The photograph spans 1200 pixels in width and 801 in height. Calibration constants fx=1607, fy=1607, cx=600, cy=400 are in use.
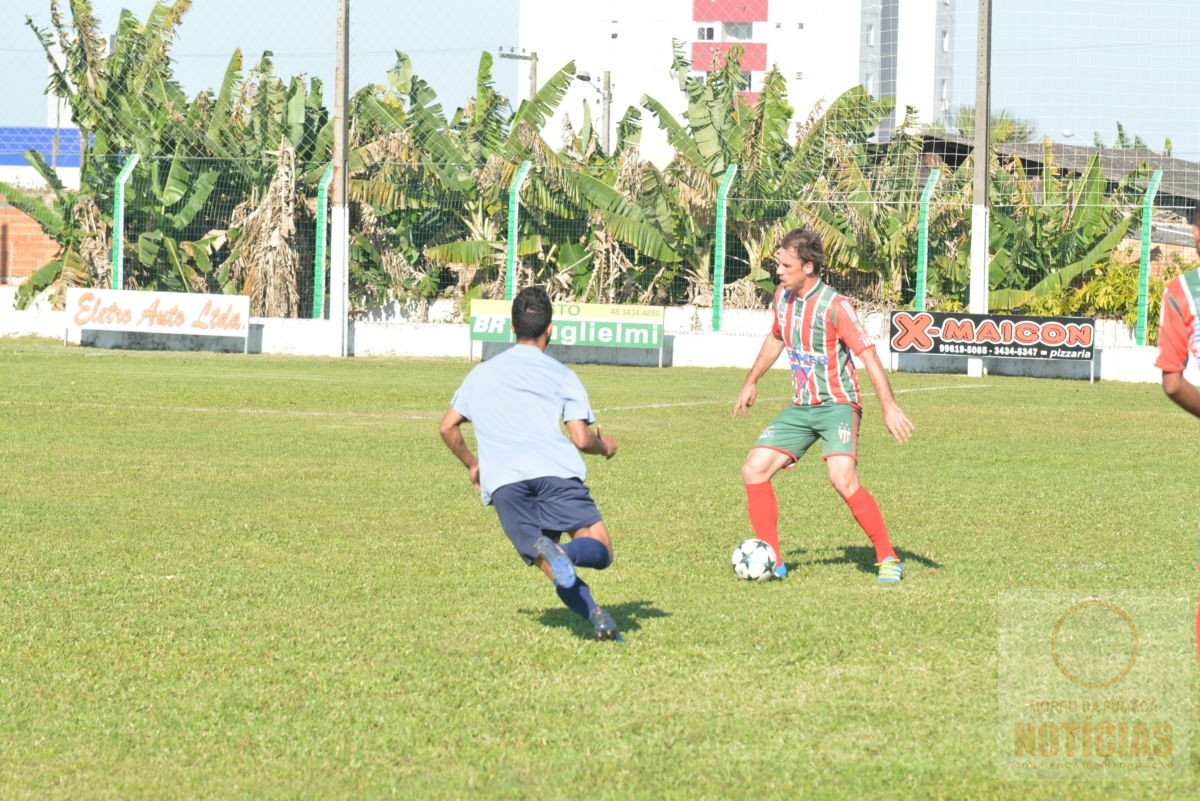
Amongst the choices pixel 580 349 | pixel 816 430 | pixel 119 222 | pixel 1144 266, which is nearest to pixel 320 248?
pixel 119 222

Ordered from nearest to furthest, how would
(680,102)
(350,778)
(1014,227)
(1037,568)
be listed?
(350,778) < (1037,568) < (1014,227) < (680,102)

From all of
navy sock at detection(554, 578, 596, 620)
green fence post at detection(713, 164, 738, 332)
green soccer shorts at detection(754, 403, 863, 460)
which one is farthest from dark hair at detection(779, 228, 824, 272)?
green fence post at detection(713, 164, 738, 332)

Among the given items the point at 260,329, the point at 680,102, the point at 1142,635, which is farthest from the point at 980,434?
the point at 680,102

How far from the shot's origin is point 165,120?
3316 cm

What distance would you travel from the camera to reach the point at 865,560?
348 inches

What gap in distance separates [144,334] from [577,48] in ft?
173

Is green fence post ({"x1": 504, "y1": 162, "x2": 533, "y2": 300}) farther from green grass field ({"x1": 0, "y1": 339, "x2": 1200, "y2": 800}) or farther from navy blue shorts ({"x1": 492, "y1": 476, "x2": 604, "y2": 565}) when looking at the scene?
navy blue shorts ({"x1": 492, "y1": 476, "x2": 604, "y2": 565})

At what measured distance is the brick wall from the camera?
37.2 metres

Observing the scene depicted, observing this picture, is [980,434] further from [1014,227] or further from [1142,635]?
[1014,227]

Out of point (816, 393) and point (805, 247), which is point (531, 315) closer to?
point (805, 247)

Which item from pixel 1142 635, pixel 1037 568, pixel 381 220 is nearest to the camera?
pixel 1142 635

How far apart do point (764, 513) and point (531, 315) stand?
242 cm
